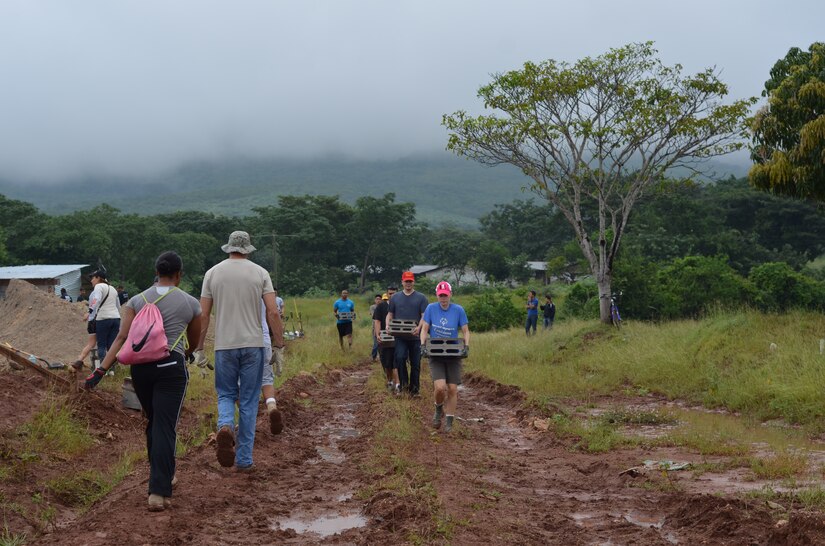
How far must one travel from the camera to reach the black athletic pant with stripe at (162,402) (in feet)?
20.8

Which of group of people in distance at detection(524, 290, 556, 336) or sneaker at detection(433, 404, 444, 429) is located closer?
sneaker at detection(433, 404, 444, 429)

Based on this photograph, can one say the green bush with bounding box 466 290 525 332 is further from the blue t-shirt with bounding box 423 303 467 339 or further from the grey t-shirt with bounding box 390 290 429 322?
the blue t-shirt with bounding box 423 303 467 339

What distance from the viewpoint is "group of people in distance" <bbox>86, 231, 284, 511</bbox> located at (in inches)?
261

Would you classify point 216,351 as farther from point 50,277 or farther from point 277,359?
point 50,277

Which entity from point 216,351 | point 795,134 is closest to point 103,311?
point 216,351

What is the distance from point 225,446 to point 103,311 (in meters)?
6.64

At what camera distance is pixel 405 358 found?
1288cm

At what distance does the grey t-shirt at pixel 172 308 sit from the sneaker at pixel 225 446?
95 cm

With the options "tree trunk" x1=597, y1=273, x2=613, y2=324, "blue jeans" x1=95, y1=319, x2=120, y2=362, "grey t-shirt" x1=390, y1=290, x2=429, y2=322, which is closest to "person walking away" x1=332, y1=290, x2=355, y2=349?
"tree trunk" x1=597, y1=273, x2=613, y2=324

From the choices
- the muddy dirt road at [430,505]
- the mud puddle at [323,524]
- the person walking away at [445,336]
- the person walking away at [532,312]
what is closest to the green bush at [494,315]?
the person walking away at [532,312]

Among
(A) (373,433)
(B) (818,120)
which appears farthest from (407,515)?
(B) (818,120)

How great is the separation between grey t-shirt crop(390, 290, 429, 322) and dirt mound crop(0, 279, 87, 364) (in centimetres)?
809

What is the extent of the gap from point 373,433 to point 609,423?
144 inches

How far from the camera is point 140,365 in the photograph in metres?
6.47
